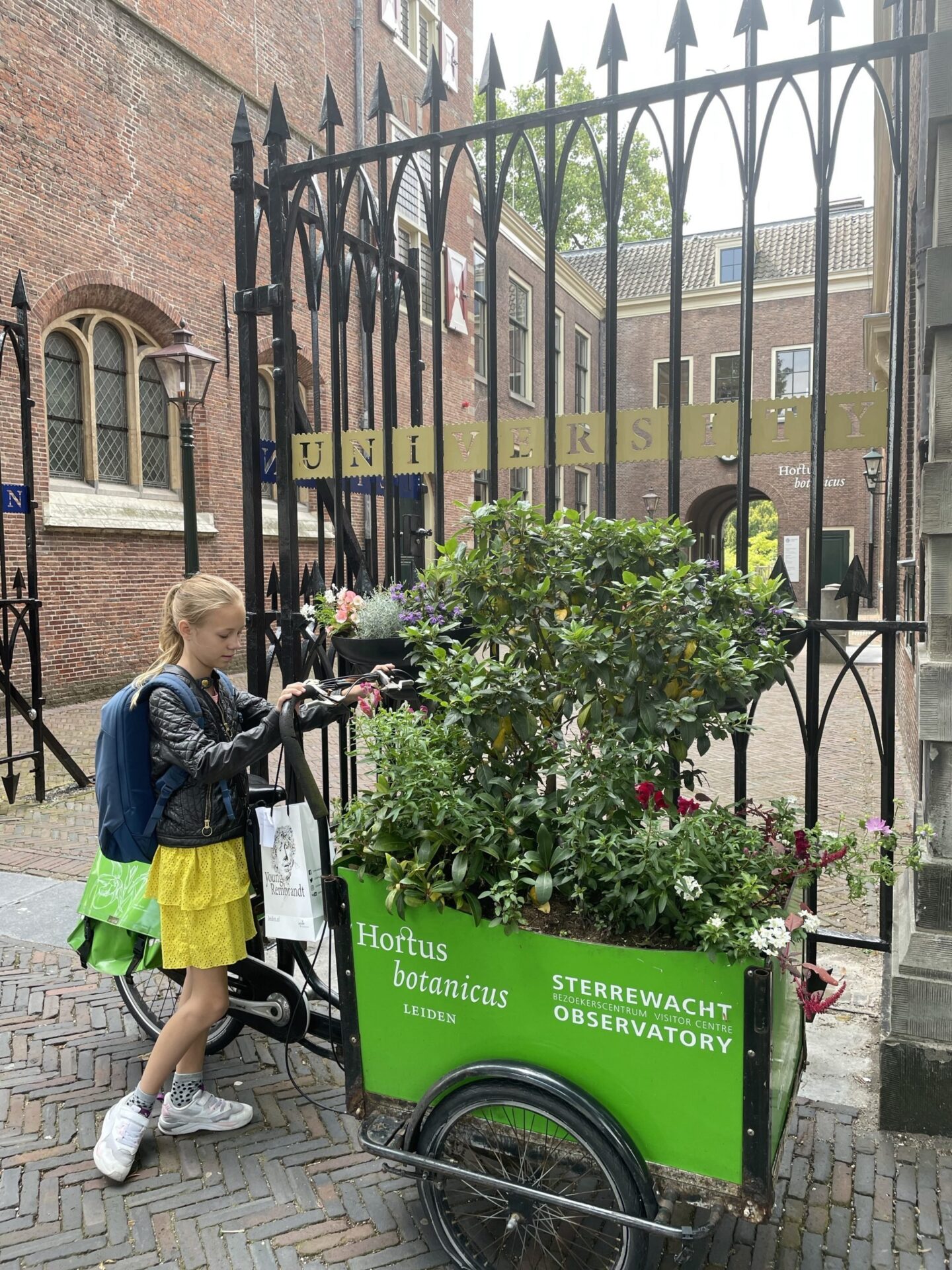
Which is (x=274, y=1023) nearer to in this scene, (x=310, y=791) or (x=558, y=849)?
(x=310, y=791)

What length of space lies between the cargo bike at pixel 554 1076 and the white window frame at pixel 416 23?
18412 mm

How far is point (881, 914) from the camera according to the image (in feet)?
9.24

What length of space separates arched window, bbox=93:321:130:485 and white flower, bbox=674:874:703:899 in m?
10.9

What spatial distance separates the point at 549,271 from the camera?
9.58ft

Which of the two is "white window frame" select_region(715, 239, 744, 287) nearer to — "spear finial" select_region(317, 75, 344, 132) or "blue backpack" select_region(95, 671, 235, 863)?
"spear finial" select_region(317, 75, 344, 132)

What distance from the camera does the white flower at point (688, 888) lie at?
1862 millimetres

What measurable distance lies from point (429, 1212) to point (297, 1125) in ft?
2.38

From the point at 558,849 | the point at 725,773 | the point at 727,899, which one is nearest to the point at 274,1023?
the point at 558,849

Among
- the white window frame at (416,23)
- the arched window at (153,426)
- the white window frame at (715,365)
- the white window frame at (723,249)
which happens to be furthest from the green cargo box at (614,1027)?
the white window frame at (723,249)

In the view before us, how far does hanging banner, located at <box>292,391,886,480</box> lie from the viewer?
269 centimetres

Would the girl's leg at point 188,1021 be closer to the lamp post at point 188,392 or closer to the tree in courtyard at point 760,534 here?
the lamp post at point 188,392

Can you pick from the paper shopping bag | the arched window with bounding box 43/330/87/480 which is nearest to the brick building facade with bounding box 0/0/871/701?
the arched window with bounding box 43/330/87/480

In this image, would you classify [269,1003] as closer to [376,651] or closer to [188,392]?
[376,651]

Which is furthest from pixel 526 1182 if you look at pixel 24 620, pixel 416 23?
pixel 416 23
